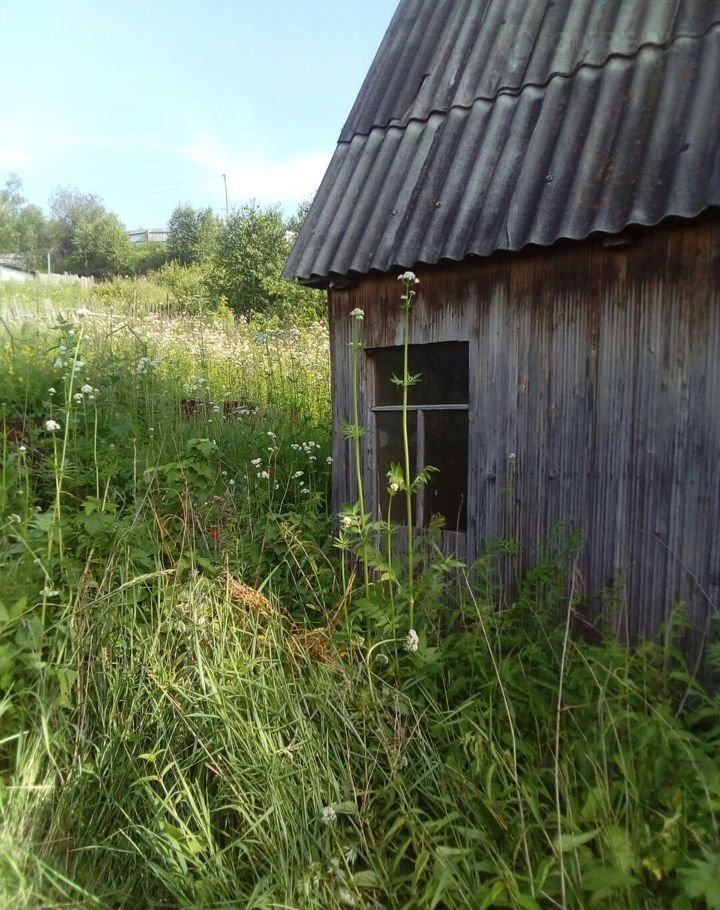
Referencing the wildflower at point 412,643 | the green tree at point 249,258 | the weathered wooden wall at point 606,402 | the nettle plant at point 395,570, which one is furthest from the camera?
the green tree at point 249,258

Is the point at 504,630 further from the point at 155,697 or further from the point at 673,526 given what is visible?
the point at 155,697

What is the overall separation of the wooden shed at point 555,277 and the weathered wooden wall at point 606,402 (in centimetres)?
1

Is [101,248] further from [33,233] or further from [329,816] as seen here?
[329,816]

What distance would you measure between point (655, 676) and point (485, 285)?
226 centimetres

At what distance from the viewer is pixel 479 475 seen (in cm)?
387

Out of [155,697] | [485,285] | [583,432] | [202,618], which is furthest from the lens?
[485,285]

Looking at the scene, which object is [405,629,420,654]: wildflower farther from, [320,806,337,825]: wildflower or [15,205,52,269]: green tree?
[15,205,52,269]: green tree

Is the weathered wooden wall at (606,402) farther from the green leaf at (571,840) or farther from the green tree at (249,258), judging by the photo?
the green tree at (249,258)

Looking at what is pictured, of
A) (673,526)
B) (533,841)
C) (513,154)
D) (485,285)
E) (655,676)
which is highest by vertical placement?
(513,154)

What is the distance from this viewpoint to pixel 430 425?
421cm

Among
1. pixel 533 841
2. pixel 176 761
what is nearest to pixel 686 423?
pixel 533 841

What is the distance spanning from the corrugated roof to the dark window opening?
665 millimetres

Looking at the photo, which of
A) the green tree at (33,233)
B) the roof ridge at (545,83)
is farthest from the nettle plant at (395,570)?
the green tree at (33,233)

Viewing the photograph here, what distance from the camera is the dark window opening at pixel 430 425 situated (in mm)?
4012
